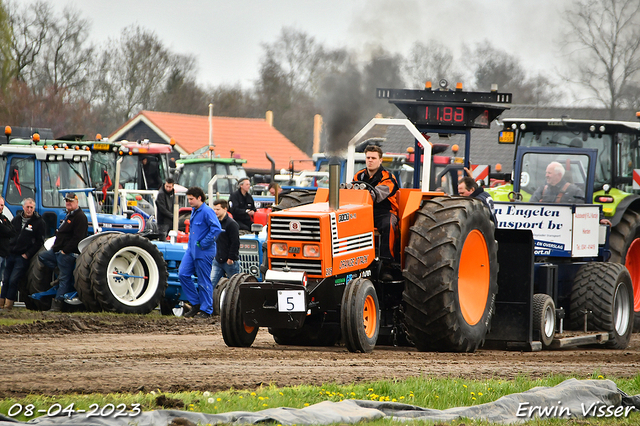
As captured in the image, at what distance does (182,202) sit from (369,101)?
9.80 meters

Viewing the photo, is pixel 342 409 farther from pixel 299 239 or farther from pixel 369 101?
pixel 369 101

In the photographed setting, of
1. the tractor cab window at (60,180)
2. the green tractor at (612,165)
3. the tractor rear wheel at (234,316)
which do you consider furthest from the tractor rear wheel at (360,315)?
the tractor cab window at (60,180)

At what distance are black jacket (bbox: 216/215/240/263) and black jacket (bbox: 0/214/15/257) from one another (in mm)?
3226

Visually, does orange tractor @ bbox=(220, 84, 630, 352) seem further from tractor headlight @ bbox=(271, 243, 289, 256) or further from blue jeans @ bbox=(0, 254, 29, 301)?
blue jeans @ bbox=(0, 254, 29, 301)

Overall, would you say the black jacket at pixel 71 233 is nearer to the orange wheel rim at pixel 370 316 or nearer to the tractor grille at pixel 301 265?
the tractor grille at pixel 301 265

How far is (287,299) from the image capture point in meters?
7.70

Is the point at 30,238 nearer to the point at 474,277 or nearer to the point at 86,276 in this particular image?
the point at 86,276

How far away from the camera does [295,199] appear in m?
9.34

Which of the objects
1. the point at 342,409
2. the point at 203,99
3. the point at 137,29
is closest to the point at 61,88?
the point at 137,29

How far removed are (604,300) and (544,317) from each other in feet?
4.66

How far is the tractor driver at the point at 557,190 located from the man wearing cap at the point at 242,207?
22.4ft

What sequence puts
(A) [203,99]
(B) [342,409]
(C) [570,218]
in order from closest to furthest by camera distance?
(B) [342,409] → (C) [570,218] → (A) [203,99]

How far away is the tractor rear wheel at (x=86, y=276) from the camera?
12570 millimetres

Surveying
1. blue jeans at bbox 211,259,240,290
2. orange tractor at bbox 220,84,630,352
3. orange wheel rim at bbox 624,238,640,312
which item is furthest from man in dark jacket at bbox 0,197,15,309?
orange wheel rim at bbox 624,238,640,312
